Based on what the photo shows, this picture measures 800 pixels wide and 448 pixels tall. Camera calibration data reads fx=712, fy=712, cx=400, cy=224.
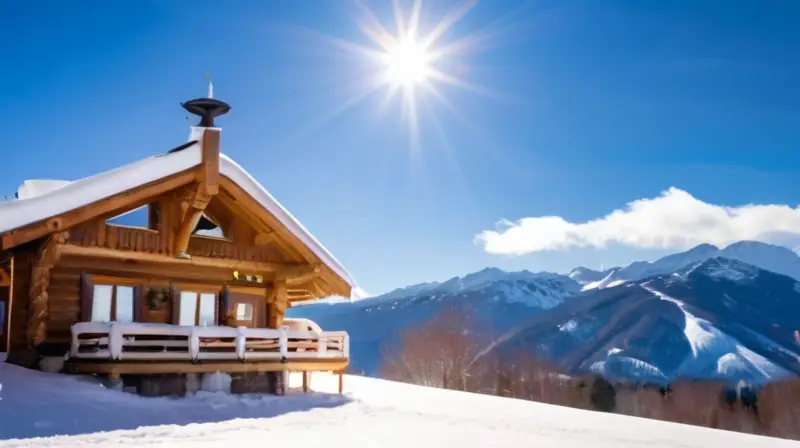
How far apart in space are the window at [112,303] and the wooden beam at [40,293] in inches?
59.1

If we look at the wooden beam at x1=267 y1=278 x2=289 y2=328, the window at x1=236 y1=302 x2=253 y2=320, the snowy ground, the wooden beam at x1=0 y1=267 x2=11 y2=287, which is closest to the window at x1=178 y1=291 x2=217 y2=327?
the window at x1=236 y1=302 x2=253 y2=320

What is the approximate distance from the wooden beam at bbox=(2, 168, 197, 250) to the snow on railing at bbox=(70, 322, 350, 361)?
2.31 m

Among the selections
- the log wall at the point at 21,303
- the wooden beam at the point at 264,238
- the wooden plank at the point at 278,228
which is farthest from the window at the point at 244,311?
the log wall at the point at 21,303

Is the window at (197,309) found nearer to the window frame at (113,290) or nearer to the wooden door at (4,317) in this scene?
the window frame at (113,290)

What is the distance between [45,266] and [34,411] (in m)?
5.19

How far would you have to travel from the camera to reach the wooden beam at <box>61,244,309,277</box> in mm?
17562

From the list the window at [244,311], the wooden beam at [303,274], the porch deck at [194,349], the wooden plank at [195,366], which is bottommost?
the wooden plank at [195,366]

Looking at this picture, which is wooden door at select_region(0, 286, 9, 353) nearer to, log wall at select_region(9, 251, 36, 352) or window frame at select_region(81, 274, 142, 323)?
log wall at select_region(9, 251, 36, 352)

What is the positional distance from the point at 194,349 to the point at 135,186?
13.8 ft

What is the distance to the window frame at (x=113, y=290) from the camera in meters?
18.0

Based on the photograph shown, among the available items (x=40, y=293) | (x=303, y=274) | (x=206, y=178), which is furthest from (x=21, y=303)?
(x=303, y=274)

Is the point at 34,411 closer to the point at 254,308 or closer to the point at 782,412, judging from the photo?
the point at 254,308

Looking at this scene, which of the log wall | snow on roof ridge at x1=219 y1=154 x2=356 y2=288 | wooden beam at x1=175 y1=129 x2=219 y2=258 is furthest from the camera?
snow on roof ridge at x1=219 y1=154 x2=356 y2=288

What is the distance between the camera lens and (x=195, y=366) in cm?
1736
